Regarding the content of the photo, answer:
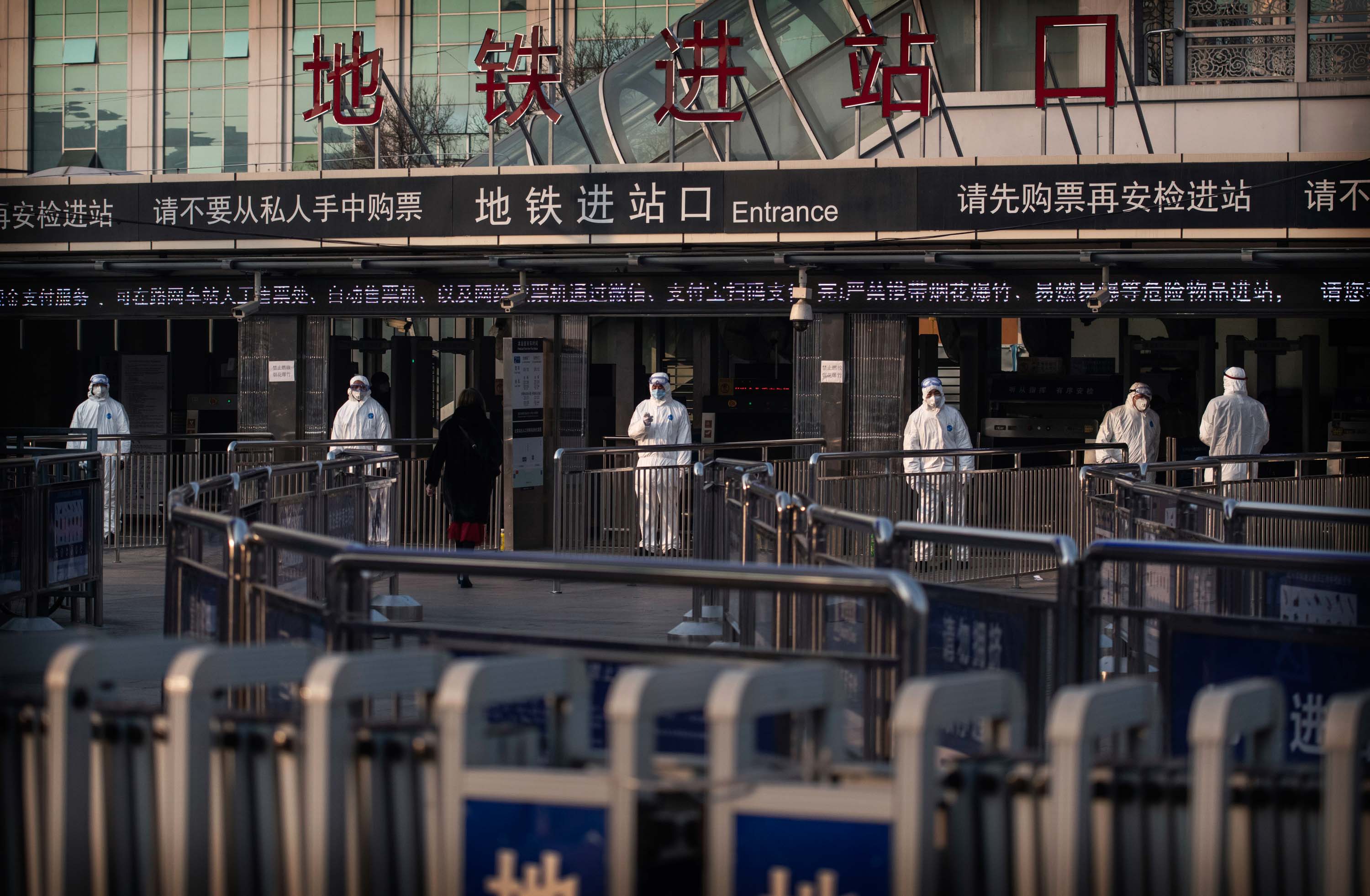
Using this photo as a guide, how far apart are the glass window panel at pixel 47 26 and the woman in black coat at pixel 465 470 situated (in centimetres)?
3056

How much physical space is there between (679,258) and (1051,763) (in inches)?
541

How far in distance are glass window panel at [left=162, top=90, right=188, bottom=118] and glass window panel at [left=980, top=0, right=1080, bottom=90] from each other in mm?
23859

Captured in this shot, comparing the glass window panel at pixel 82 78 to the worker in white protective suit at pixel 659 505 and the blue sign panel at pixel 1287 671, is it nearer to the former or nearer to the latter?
the worker in white protective suit at pixel 659 505

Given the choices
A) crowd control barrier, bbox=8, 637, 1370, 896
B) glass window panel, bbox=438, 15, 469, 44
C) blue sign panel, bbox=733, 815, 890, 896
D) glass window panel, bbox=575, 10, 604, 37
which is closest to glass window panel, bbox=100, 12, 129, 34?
glass window panel, bbox=438, 15, 469, 44

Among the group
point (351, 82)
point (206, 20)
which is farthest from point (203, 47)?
point (351, 82)

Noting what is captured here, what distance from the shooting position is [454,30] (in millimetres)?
38281

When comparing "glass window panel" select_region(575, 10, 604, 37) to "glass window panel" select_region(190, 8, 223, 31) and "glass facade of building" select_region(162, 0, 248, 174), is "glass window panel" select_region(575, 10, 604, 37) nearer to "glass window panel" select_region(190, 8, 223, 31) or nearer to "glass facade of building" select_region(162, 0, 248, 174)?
"glass facade of building" select_region(162, 0, 248, 174)

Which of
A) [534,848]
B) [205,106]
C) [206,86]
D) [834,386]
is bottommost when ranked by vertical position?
[534,848]

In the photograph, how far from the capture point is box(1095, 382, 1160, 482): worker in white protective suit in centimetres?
1666

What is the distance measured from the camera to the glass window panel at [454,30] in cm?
3816

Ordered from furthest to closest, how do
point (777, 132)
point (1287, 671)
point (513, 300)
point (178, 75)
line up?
point (178, 75) → point (777, 132) → point (513, 300) → point (1287, 671)

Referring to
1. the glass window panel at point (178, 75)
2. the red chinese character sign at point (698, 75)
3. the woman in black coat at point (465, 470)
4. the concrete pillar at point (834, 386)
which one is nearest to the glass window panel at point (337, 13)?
the glass window panel at point (178, 75)

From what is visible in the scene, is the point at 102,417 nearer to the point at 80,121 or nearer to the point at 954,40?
the point at 954,40

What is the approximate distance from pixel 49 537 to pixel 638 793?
29.0 feet
